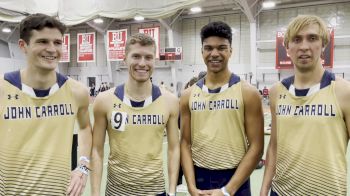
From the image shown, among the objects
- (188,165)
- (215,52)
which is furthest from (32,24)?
(188,165)

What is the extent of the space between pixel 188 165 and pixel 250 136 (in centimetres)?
53

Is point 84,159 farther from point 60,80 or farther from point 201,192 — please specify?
point 201,192

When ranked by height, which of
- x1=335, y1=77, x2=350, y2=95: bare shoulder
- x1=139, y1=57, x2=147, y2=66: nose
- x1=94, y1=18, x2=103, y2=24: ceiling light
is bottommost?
x1=335, y1=77, x2=350, y2=95: bare shoulder

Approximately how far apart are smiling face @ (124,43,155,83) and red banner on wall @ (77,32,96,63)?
56.8 feet

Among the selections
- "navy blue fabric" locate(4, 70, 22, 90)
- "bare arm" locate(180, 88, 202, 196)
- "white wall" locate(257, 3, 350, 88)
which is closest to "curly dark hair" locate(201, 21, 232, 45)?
"bare arm" locate(180, 88, 202, 196)

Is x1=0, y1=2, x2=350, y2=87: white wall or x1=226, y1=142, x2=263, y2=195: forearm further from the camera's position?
x1=0, y1=2, x2=350, y2=87: white wall

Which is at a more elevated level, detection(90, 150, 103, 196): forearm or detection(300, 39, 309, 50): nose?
detection(300, 39, 309, 50): nose

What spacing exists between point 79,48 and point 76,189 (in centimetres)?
1831

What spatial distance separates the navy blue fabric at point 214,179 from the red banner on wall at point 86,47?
686 inches

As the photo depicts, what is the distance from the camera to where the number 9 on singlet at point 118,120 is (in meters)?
2.56

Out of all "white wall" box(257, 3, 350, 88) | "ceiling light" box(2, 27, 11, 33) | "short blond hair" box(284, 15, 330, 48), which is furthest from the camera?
"ceiling light" box(2, 27, 11, 33)

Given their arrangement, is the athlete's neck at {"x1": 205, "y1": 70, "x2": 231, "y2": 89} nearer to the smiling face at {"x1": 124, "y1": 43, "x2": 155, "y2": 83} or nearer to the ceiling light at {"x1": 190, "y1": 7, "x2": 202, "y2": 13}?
the smiling face at {"x1": 124, "y1": 43, "x2": 155, "y2": 83}

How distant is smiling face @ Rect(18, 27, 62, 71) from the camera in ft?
7.25

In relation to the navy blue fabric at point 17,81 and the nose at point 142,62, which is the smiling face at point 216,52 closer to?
the nose at point 142,62
